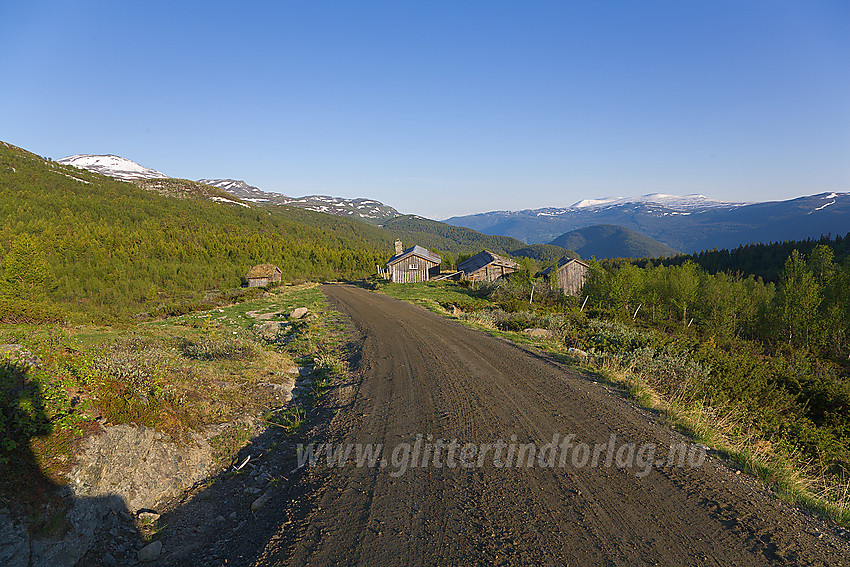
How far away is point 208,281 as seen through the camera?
61.2 m

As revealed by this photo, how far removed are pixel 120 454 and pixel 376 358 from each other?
7.21 metres

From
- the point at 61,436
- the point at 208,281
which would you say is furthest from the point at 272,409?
the point at 208,281

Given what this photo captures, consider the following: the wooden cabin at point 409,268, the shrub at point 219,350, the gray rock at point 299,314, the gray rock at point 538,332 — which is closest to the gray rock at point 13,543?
the shrub at point 219,350

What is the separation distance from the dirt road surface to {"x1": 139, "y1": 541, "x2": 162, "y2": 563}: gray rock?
1.09 m

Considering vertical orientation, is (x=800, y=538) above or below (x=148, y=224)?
below

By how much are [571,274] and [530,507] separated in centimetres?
4888

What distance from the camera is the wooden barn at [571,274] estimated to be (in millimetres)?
48344

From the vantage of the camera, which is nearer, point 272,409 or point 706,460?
point 706,460

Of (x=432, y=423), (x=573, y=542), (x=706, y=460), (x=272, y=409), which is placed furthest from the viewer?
(x=272, y=409)

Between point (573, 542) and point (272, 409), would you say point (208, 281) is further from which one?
point (573, 542)

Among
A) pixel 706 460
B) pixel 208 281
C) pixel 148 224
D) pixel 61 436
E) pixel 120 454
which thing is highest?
pixel 148 224

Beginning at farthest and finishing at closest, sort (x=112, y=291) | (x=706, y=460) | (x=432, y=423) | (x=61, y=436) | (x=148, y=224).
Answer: (x=148, y=224), (x=112, y=291), (x=432, y=423), (x=706, y=460), (x=61, y=436)

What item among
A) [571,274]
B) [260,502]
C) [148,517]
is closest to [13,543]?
[148,517]

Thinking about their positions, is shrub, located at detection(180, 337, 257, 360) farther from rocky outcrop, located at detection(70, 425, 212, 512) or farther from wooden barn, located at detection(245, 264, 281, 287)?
wooden barn, located at detection(245, 264, 281, 287)
